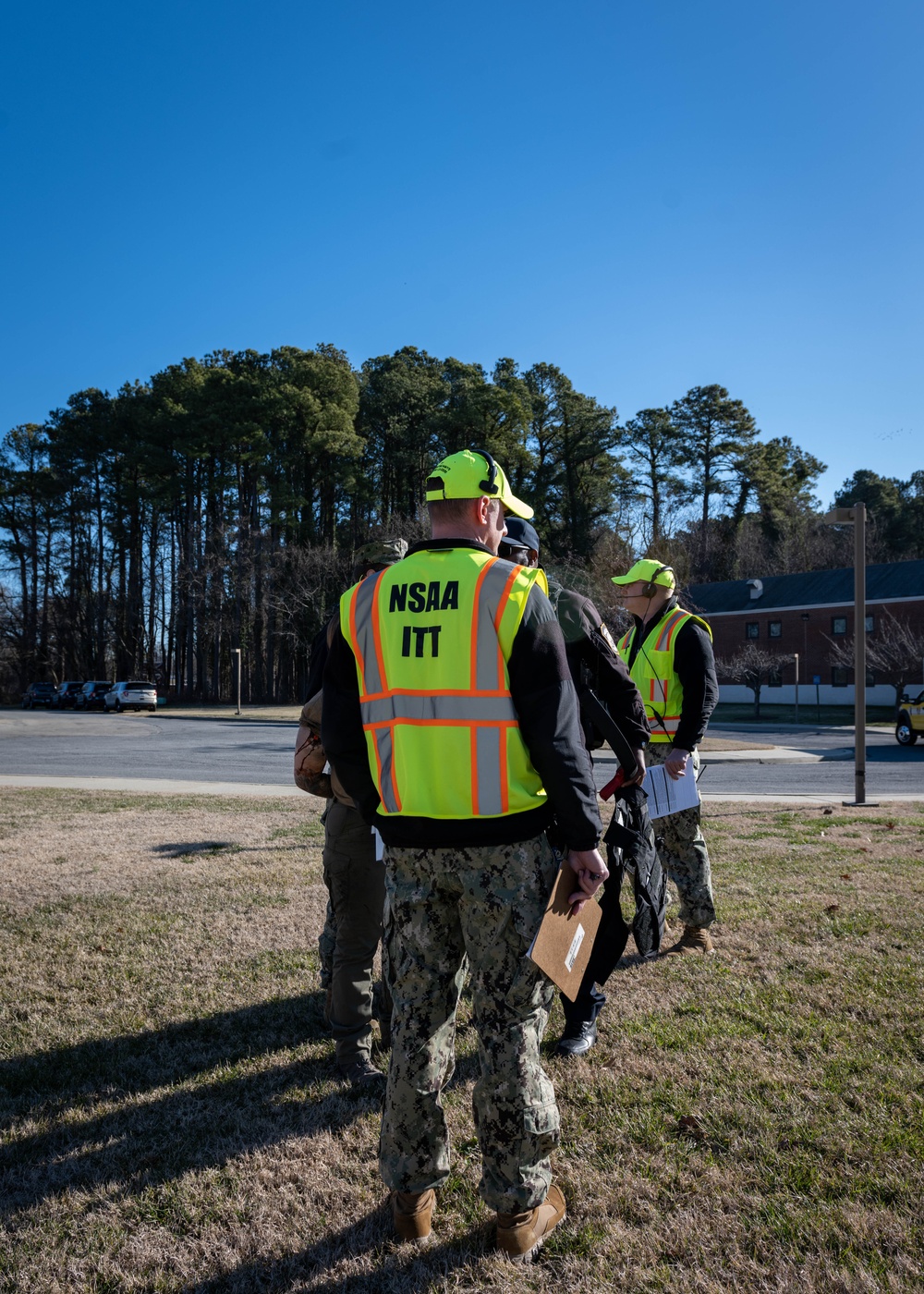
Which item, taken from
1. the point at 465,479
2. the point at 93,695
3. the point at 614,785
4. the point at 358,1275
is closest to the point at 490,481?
the point at 465,479

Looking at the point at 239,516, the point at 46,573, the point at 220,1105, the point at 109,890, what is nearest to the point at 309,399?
the point at 239,516

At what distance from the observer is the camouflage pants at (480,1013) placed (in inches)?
95.7

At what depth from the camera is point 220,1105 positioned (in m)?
3.39

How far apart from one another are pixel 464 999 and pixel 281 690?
1872 inches

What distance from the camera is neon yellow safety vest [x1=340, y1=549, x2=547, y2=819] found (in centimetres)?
244

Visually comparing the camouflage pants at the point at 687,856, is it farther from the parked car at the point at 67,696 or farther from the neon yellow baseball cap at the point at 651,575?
the parked car at the point at 67,696

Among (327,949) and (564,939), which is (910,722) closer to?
(327,949)

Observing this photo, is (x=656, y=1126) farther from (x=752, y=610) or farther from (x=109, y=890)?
(x=752, y=610)

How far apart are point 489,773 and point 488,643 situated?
36 cm

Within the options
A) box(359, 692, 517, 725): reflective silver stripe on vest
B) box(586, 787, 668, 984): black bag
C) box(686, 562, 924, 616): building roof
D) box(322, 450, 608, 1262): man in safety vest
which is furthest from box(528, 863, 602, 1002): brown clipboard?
box(686, 562, 924, 616): building roof

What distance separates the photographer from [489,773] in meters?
2.44

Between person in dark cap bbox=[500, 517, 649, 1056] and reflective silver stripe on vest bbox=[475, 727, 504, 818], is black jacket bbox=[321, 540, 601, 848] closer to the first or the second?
reflective silver stripe on vest bbox=[475, 727, 504, 818]

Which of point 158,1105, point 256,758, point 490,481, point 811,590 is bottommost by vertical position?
point 256,758

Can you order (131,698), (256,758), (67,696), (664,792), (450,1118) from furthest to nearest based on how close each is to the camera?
(67,696)
(131,698)
(256,758)
(664,792)
(450,1118)
